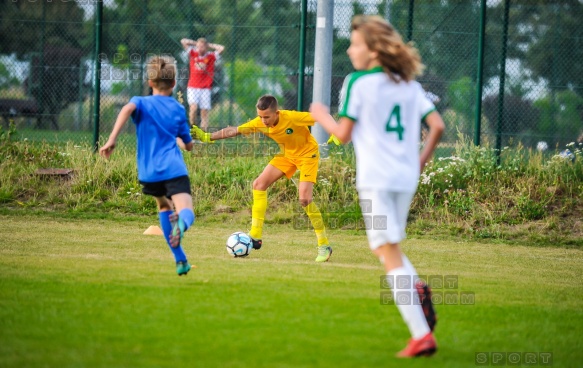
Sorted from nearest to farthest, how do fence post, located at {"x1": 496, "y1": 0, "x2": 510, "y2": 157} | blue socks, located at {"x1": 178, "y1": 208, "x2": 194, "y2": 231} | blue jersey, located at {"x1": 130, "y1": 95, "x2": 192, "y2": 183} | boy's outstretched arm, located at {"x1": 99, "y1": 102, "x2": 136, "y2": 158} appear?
1. boy's outstretched arm, located at {"x1": 99, "y1": 102, "x2": 136, "y2": 158}
2. blue socks, located at {"x1": 178, "y1": 208, "x2": 194, "y2": 231}
3. blue jersey, located at {"x1": 130, "y1": 95, "x2": 192, "y2": 183}
4. fence post, located at {"x1": 496, "y1": 0, "x2": 510, "y2": 157}

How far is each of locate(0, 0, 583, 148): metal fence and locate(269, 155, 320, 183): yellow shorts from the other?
399 cm

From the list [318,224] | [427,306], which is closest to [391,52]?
[427,306]

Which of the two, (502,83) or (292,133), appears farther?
(502,83)

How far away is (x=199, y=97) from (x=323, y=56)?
2919 mm

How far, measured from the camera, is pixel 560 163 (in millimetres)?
11820

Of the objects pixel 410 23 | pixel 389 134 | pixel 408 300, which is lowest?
pixel 408 300

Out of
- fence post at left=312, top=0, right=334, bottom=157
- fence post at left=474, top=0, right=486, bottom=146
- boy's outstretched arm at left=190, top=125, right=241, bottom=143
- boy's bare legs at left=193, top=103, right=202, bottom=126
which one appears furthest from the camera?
boy's bare legs at left=193, top=103, right=202, bottom=126

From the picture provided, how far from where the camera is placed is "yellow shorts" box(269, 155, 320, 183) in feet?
29.0

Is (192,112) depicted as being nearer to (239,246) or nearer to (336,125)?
(239,246)

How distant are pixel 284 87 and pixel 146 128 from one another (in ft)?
27.0

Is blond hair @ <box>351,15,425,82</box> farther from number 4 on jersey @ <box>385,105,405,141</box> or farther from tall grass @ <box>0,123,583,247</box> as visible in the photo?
tall grass @ <box>0,123,583,247</box>

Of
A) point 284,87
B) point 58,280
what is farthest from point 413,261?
point 284,87

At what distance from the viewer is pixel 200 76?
1405cm

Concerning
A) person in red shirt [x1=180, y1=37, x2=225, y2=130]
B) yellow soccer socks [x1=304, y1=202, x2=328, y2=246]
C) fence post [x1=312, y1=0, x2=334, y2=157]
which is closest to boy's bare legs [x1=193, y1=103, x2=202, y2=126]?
person in red shirt [x1=180, y1=37, x2=225, y2=130]
